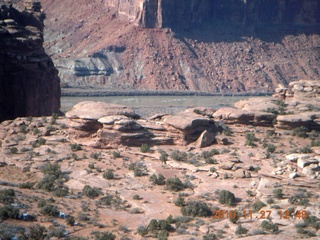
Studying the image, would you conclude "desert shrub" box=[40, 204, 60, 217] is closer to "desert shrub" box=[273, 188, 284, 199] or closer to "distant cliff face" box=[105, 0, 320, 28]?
"desert shrub" box=[273, 188, 284, 199]

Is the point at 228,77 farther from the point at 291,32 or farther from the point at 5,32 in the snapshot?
the point at 5,32

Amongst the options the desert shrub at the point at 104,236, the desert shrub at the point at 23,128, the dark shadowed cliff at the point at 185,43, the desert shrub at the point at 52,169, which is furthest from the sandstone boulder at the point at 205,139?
the dark shadowed cliff at the point at 185,43

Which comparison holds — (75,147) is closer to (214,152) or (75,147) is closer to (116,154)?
(116,154)

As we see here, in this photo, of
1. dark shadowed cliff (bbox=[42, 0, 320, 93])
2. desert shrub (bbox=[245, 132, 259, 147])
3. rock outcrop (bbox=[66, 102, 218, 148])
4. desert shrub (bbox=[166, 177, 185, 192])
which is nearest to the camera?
desert shrub (bbox=[166, 177, 185, 192])

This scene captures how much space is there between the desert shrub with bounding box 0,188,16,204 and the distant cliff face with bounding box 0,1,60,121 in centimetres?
2457

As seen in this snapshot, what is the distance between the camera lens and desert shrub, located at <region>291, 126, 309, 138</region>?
132 ft

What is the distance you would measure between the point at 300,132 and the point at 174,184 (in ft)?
38.9

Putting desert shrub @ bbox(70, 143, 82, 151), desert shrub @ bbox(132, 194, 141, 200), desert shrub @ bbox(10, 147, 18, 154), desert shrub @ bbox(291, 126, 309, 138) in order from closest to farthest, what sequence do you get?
1. desert shrub @ bbox(132, 194, 141, 200)
2. desert shrub @ bbox(10, 147, 18, 154)
3. desert shrub @ bbox(70, 143, 82, 151)
4. desert shrub @ bbox(291, 126, 309, 138)

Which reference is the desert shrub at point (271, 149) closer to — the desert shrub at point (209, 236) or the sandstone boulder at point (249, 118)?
the sandstone boulder at point (249, 118)

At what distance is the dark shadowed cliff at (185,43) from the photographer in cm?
12194

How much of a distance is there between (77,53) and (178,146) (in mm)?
92612

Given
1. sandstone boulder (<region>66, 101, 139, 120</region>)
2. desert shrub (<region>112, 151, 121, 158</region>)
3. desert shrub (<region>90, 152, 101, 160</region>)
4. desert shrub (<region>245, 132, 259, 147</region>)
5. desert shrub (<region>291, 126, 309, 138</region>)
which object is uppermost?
sandstone boulder (<region>66, 101, 139, 120</region>)

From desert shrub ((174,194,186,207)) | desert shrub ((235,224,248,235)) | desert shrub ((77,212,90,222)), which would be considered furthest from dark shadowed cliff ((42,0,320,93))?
desert shrub ((235,224,248,235))

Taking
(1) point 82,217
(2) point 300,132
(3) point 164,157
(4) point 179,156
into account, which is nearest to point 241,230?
(1) point 82,217
